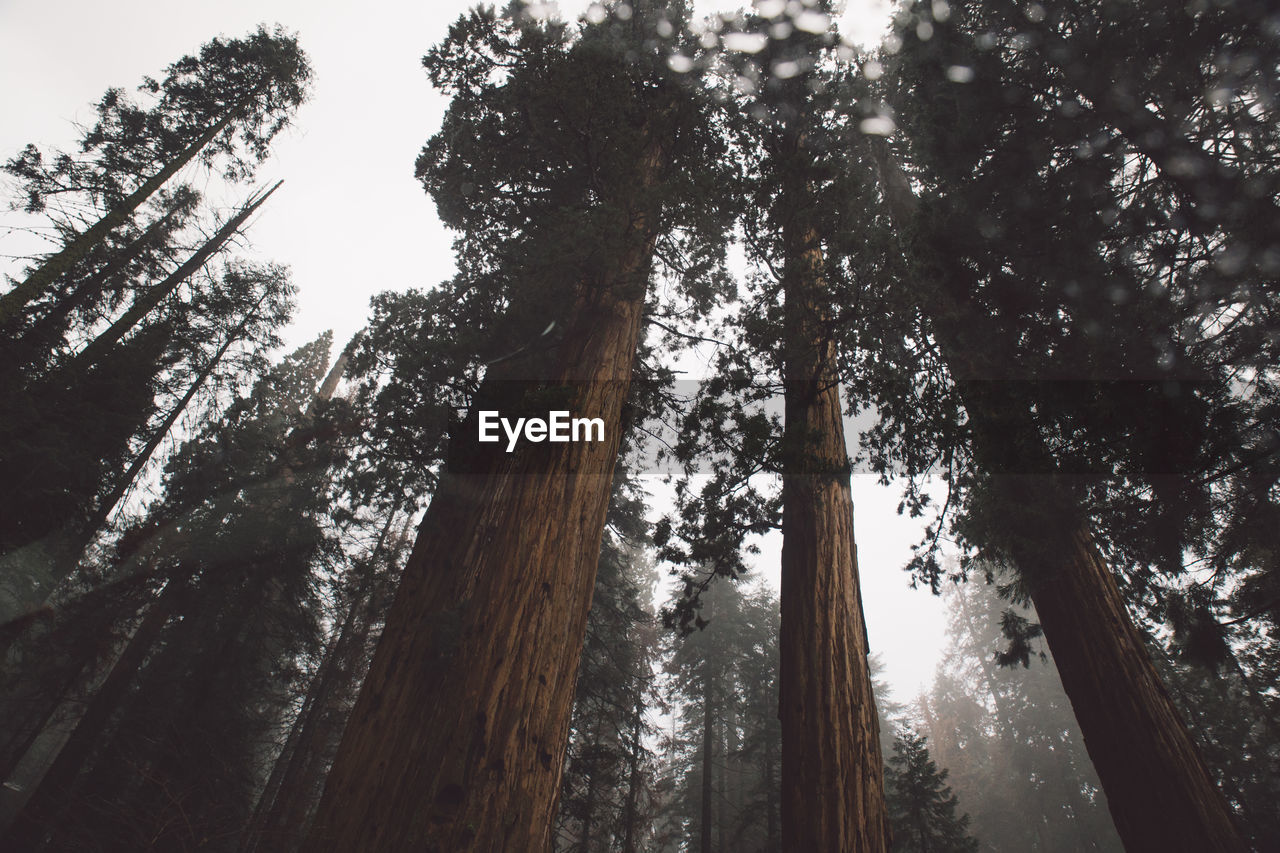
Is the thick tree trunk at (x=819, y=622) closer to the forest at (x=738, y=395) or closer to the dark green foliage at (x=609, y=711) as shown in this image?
the forest at (x=738, y=395)

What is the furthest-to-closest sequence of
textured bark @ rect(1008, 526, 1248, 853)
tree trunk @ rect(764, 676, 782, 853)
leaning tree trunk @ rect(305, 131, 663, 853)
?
tree trunk @ rect(764, 676, 782, 853)
textured bark @ rect(1008, 526, 1248, 853)
leaning tree trunk @ rect(305, 131, 663, 853)

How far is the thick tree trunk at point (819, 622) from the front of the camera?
3.30 meters

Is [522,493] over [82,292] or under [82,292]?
under

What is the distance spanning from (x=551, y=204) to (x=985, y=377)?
5.82m

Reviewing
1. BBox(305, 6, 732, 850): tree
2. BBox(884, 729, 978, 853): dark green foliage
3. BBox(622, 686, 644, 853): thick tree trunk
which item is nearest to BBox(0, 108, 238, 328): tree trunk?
BBox(305, 6, 732, 850): tree

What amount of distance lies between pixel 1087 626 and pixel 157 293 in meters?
15.2

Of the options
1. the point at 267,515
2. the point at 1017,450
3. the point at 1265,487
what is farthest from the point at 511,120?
the point at 267,515

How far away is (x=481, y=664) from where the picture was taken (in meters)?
2.53

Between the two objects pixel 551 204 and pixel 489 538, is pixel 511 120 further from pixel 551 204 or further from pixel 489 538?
pixel 489 538

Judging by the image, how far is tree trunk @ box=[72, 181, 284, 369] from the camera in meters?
8.82

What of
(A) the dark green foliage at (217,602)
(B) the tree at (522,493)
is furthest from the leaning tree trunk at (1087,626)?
(A) the dark green foliage at (217,602)

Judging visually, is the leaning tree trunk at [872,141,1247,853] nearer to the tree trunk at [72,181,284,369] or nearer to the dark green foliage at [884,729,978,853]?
the dark green foliage at [884,729,978,853]

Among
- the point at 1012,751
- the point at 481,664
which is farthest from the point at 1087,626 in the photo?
the point at 1012,751

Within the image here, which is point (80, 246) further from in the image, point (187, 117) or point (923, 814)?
point (923, 814)
